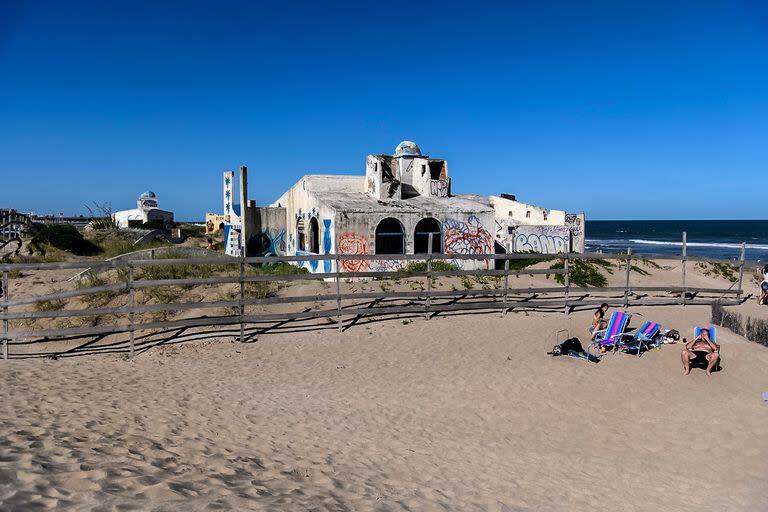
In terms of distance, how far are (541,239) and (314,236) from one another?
10786mm

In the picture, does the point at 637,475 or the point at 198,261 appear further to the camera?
the point at 198,261

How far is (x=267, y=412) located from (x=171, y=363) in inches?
119

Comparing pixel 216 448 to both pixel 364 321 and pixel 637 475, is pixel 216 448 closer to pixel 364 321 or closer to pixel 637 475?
pixel 637 475

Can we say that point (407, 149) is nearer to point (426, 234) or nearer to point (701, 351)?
point (426, 234)

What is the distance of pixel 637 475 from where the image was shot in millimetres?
5602

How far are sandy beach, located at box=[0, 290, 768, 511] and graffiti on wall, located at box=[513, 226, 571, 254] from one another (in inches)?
569

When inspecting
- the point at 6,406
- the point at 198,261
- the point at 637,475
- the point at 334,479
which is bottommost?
the point at 637,475

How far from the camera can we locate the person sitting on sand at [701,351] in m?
8.52

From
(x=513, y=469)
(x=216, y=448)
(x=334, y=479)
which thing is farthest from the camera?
(x=513, y=469)

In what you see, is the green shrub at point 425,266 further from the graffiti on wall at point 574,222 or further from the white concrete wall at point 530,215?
the graffiti on wall at point 574,222

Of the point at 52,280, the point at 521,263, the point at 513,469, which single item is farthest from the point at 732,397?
the point at 52,280

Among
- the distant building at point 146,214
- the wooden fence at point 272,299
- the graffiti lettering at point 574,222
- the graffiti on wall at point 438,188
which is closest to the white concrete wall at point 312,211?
the graffiti on wall at point 438,188

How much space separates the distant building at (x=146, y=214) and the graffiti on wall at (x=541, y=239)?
35.3m

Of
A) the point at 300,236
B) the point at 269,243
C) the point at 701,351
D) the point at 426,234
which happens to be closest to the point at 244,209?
the point at 269,243
